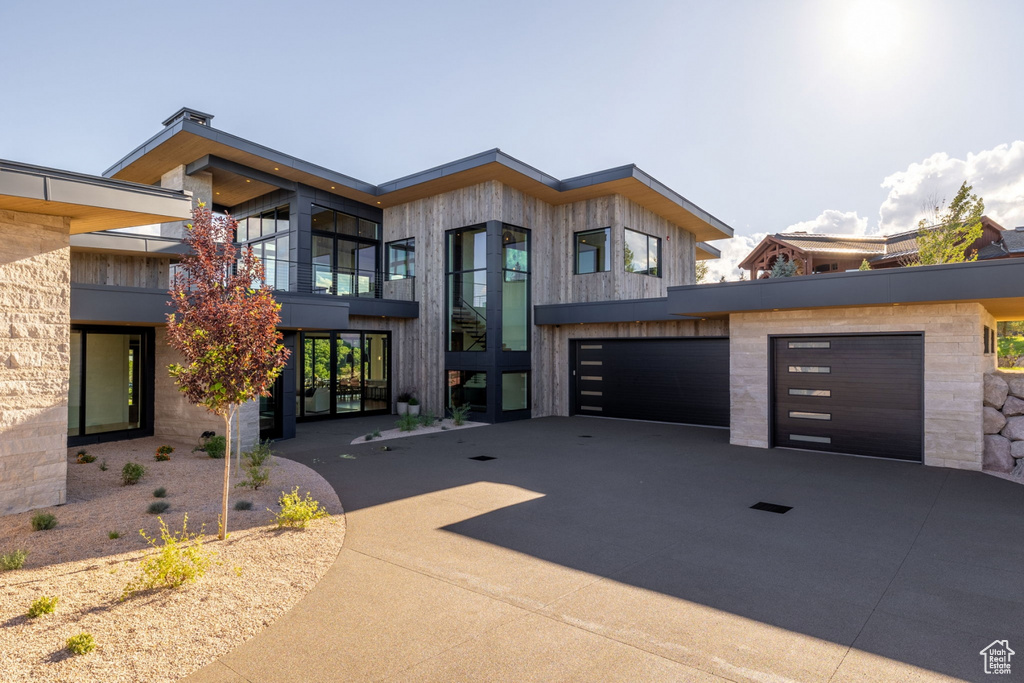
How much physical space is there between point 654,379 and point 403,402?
300 inches

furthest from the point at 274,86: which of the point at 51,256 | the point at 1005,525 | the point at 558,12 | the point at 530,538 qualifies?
the point at 1005,525

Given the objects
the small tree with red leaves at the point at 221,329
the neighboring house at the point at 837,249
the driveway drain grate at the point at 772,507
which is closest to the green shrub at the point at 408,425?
the small tree with red leaves at the point at 221,329

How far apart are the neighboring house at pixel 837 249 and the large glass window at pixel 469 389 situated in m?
19.7

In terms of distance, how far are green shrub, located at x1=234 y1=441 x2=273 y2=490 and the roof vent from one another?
9.03m

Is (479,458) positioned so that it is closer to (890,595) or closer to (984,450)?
(890,595)

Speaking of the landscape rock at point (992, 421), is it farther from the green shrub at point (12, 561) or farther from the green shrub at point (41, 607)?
the green shrub at point (12, 561)

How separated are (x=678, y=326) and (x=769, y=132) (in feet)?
30.7

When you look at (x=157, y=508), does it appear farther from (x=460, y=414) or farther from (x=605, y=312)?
(x=605, y=312)

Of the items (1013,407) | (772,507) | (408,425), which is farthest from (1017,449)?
(408,425)

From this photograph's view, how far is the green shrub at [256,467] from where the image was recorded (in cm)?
748

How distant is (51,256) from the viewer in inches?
251

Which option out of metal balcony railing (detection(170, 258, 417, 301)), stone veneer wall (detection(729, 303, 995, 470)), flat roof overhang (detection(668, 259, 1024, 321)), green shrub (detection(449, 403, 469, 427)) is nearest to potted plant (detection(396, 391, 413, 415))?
green shrub (detection(449, 403, 469, 427))

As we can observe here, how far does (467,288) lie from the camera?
15.6 meters

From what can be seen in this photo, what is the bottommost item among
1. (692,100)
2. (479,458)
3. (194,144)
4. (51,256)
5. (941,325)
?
(479,458)
